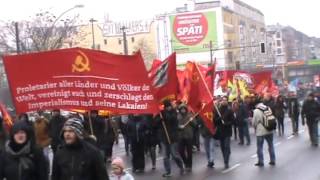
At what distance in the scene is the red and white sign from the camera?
365 ft

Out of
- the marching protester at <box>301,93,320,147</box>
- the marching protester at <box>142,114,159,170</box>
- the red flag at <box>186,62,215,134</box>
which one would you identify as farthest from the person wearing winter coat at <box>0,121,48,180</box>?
the marching protester at <box>301,93,320,147</box>

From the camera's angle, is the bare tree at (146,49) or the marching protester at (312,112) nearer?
the marching protester at (312,112)

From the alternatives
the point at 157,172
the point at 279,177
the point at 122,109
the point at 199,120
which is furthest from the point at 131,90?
the point at 199,120

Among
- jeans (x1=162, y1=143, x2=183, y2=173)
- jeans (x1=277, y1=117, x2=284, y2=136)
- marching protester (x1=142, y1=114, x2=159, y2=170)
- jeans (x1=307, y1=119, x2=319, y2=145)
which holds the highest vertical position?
marching protester (x1=142, y1=114, x2=159, y2=170)

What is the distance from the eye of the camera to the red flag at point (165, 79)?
14.3 meters

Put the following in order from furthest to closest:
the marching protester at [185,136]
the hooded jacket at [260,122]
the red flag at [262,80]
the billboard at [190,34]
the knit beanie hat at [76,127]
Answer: the billboard at [190,34] < the red flag at [262,80] < the hooded jacket at [260,122] < the marching protester at [185,136] < the knit beanie hat at [76,127]

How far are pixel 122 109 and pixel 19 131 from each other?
324cm

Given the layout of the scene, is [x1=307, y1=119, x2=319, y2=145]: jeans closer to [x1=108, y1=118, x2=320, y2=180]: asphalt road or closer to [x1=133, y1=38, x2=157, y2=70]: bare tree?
[x1=108, y1=118, x2=320, y2=180]: asphalt road

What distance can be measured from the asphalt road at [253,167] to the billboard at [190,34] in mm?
90568

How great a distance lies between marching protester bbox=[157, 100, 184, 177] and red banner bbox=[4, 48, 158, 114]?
430cm

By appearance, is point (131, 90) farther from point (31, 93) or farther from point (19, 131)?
point (19, 131)

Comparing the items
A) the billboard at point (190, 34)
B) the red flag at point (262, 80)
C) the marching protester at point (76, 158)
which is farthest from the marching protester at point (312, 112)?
the billboard at point (190, 34)

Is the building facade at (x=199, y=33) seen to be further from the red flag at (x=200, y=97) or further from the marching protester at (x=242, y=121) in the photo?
the red flag at (x=200, y=97)

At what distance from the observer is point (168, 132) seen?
47.1 feet
